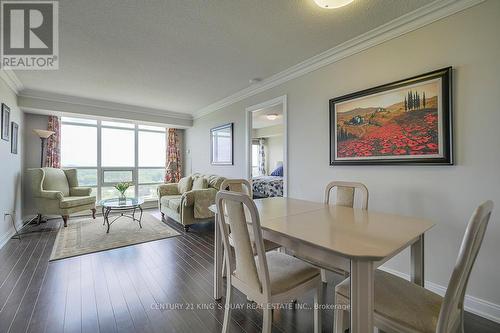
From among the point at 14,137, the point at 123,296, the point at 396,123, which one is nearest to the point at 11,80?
the point at 14,137

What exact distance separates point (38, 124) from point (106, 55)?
10.9 feet

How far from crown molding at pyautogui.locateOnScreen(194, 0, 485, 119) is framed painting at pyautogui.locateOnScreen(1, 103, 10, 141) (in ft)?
12.1

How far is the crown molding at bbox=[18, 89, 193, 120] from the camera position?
13.1 feet

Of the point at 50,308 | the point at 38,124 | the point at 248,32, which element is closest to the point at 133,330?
the point at 50,308

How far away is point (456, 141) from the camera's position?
1.82 meters

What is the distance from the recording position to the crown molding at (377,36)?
184 cm

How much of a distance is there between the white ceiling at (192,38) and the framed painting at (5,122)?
54 centimetres

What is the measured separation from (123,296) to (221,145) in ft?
10.7

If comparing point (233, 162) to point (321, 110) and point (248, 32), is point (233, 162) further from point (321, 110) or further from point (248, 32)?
point (248, 32)

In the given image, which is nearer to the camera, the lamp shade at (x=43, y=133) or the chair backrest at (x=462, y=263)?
the chair backrest at (x=462, y=263)

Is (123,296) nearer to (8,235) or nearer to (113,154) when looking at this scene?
(8,235)

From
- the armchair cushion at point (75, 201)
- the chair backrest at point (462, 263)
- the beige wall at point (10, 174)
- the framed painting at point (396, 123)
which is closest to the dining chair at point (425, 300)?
the chair backrest at point (462, 263)

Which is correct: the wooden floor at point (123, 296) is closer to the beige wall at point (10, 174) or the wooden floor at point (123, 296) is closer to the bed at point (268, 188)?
the beige wall at point (10, 174)

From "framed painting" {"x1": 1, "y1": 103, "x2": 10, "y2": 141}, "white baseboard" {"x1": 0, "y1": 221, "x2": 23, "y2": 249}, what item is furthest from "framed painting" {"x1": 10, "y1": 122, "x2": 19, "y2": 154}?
"white baseboard" {"x1": 0, "y1": 221, "x2": 23, "y2": 249}
